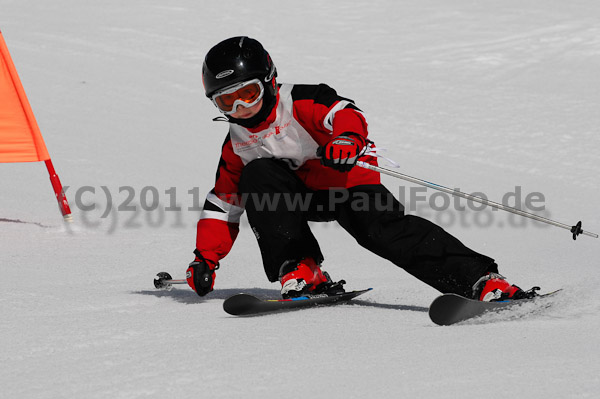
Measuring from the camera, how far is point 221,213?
3.73m

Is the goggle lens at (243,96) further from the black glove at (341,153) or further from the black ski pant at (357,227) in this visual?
the black glove at (341,153)

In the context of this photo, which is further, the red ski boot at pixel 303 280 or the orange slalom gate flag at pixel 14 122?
the orange slalom gate flag at pixel 14 122

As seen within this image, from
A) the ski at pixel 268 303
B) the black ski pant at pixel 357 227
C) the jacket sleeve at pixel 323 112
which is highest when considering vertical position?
the jacket sleeve at pixel 323 112

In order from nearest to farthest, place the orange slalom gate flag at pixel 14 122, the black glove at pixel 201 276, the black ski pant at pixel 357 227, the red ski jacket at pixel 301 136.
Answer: the black ski pant at pixel 357 227
the red ski jacket at pixel 301 136
the black glove at pixel 201 276
the orange slalom gate flag at pixel 14 122

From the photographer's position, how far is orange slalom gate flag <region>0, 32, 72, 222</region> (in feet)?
17.1

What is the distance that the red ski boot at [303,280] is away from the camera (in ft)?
11.6

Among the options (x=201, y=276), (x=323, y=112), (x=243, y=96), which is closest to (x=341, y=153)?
(x=323, y=112)

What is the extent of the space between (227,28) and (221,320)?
889 centimetres

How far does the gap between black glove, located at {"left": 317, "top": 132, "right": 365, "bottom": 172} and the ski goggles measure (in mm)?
420

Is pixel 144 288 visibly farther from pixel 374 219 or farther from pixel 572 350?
pixel 572 350

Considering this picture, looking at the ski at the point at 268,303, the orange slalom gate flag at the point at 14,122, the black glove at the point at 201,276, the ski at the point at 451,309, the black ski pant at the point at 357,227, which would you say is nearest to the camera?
the ski at the point at 451,309

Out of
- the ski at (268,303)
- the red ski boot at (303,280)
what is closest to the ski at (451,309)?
the ski at (268,303)

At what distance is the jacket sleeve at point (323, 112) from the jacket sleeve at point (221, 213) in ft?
1.28

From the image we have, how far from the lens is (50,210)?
5766 millimetres
